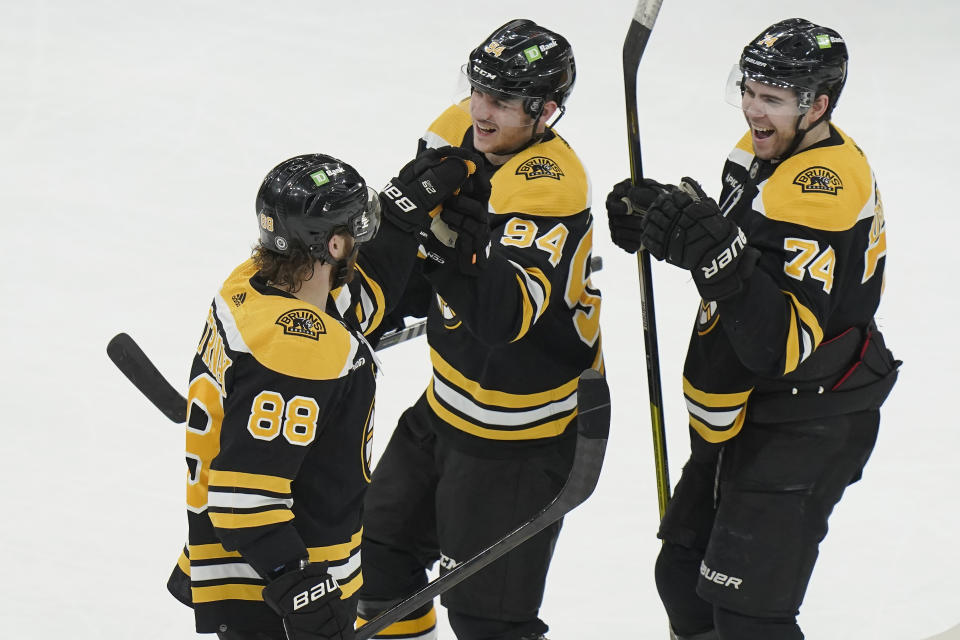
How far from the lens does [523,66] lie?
2.55 meters

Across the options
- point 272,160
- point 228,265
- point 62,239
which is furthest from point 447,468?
point 272,160

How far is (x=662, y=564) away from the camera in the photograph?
282 centimetres

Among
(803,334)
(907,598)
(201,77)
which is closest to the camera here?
(803,334)

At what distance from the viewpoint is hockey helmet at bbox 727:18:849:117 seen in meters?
2.45

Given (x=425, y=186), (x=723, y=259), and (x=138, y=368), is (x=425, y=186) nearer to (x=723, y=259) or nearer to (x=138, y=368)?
(x=723, y=259)

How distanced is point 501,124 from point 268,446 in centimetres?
92

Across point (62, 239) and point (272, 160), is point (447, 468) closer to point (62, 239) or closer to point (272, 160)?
point (62, 239)

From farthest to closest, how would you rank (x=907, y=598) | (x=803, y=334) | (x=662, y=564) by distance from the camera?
(x=907, y=598), (x=662, y=564), (x=803, y=334)

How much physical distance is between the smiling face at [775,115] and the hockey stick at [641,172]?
23cm

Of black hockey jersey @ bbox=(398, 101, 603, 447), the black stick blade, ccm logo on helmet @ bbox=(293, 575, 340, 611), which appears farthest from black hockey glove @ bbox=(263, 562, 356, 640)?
the black stick blade

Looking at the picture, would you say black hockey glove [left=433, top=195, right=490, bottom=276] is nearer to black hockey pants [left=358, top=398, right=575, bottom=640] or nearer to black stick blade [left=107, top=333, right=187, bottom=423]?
black hockey pants [left=358, top=398, right=575, bottom=640]

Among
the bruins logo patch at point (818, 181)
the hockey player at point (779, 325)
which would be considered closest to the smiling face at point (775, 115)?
the hockey player at point (779, 325)

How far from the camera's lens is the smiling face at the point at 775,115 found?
2457 mm

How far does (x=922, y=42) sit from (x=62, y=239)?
459 centimetres
